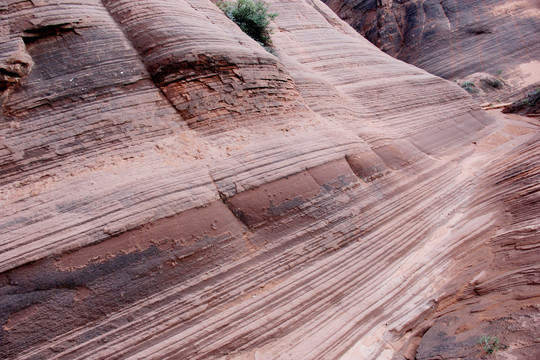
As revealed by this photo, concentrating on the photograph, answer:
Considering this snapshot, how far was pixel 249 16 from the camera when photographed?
8688 millimetres

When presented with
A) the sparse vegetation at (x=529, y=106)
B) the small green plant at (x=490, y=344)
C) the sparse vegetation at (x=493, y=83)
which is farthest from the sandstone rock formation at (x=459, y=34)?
the small green plant at (x=490, y=344)

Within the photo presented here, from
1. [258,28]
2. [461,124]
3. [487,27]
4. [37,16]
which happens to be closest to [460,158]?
[461,124]

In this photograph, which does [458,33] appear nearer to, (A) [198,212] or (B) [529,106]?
(B) [529,106]

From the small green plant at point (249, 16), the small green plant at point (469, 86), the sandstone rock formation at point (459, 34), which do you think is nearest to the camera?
the small green plant at point (249, 16)

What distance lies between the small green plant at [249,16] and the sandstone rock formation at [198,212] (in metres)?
1.92

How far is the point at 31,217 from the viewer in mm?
3518

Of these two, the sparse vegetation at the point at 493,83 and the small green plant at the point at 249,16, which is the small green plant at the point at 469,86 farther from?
the small green plant at the point at 249,16

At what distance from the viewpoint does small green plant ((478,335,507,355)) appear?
3.23m

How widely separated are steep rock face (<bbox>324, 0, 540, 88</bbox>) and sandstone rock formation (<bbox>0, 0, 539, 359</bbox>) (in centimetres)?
1417

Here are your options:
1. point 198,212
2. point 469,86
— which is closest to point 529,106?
point 469,86

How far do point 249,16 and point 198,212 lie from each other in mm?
6813

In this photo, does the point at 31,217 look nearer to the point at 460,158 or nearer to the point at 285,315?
the point at 285,315

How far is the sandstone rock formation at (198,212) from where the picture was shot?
3.48 meters

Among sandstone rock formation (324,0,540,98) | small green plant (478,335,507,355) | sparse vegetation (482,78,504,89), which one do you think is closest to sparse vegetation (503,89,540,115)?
sandstone rock formation (324,0,540,98)
